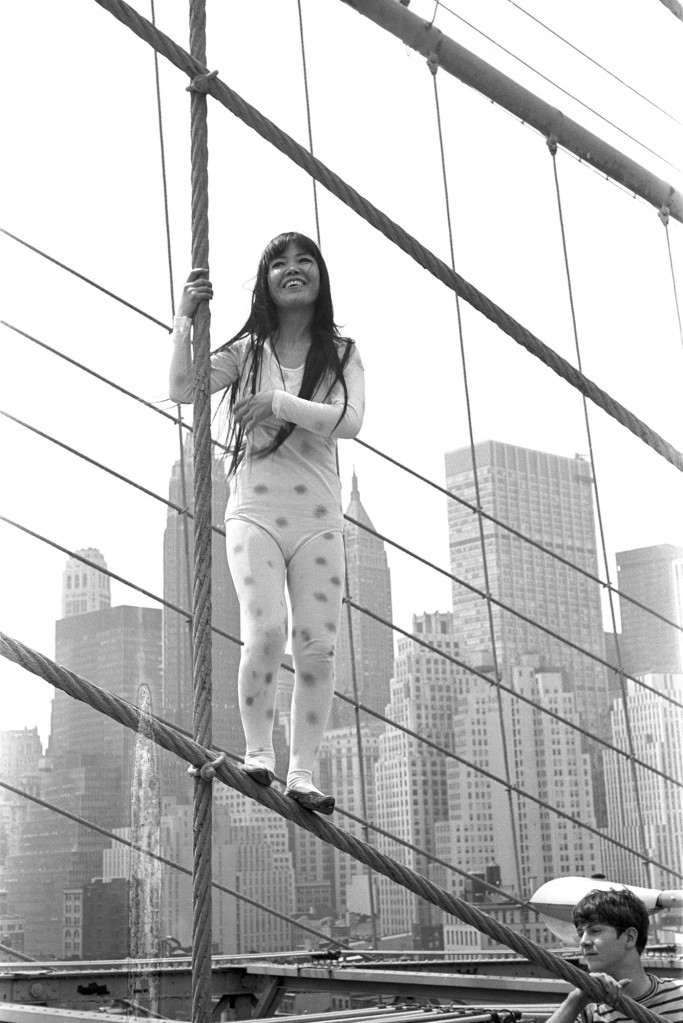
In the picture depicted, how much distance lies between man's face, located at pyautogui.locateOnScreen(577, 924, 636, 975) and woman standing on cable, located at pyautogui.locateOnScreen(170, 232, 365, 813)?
296 mm

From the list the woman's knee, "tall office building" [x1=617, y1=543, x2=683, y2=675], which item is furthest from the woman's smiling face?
"tall office building" [x1=617, y1=543, x2=683, y2=675]

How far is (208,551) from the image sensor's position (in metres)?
0.96

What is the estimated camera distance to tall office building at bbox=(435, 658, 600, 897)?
148 inches

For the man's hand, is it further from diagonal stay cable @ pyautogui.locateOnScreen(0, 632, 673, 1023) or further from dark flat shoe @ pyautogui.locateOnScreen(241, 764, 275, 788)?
dark flat shoe @ pyautogui.locateOnScreen(241, 764, 275, 788)

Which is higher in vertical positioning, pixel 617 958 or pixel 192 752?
pixel 192 752

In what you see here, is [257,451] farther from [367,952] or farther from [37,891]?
[37,891]

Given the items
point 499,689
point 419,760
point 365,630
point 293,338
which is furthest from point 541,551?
point 293,338

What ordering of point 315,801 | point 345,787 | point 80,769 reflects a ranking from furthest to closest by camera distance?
1. point 345,787
2. point 80,769
3. point 315,801

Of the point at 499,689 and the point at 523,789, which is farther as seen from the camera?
the point at 523,789

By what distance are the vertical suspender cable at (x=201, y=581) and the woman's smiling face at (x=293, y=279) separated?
0.21 meters

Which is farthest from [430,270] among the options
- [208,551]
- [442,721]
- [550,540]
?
[550,540]

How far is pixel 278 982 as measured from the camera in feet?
5.87

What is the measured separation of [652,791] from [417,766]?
2.36 feet

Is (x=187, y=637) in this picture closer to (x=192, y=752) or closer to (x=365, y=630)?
(x=365, y=630)
